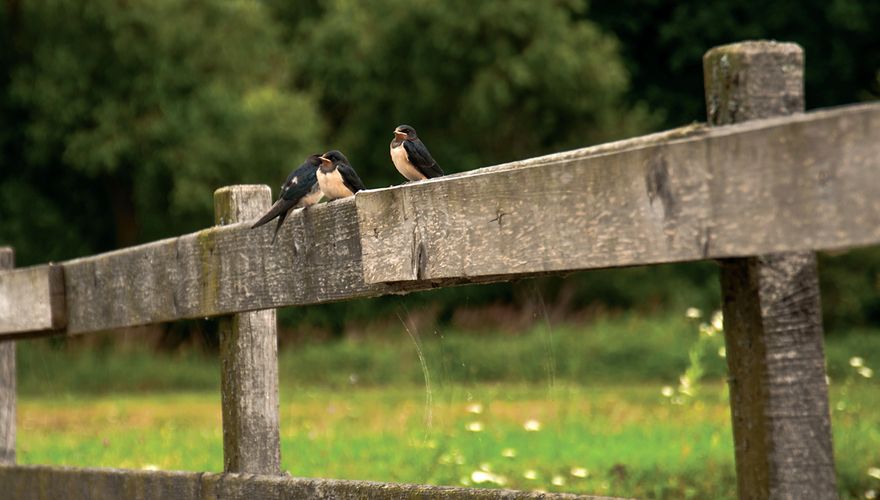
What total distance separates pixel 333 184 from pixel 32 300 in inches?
86.7

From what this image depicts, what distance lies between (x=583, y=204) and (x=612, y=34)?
124 ft

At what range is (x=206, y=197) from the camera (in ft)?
90.7

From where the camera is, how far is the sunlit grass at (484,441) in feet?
26.2

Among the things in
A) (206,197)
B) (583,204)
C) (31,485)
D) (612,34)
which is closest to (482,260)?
(583,204)

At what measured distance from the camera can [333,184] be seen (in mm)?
5023

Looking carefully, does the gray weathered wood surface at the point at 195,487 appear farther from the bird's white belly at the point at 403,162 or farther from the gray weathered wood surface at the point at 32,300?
the bird's white belly at the point at 403,162

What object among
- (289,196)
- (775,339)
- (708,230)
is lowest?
(775,339)

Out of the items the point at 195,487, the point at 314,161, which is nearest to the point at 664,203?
the point at 314,161

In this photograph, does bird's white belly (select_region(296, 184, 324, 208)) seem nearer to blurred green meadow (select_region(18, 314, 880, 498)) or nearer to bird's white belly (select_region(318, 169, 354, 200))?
bird's white belly (select_region(318, 169, 354, 200))

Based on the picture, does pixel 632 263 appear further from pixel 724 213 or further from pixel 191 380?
pixel 191 380

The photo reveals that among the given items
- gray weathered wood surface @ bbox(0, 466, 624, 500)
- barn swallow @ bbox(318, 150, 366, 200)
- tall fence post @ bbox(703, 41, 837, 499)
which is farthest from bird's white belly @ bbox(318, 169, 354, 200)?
tall fence post @ bbox(703, 41, 837, 499)

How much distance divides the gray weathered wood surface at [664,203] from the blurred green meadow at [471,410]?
1.41ft

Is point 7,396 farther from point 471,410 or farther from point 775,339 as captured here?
point 775,339

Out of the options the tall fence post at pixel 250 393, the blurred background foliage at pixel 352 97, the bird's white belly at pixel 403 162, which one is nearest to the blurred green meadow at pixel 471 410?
the tall fence post at pixel 250 393
